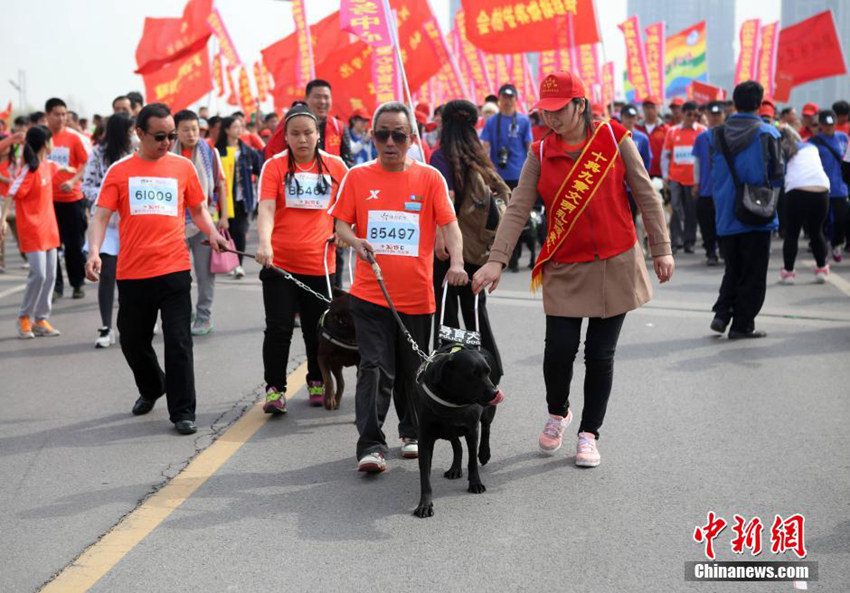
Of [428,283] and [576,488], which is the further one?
[428,283]

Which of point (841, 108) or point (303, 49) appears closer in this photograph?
point (841, 108)

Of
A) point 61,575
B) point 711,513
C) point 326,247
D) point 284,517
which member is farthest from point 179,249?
point 711,513

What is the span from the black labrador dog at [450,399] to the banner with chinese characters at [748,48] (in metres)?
24.6

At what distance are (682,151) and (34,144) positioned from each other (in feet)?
29.5

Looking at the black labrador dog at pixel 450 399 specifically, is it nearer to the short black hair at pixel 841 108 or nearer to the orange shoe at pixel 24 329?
the orange shoe at pixel 24 329

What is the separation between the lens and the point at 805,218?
1186 cm

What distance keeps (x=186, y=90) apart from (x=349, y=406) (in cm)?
1570

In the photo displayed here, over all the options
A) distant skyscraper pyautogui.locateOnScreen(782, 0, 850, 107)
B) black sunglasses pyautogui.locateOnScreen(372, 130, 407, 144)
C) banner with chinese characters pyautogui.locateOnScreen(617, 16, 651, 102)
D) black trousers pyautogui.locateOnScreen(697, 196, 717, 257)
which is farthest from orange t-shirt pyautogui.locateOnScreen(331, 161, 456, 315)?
distant skyscraper pyautogui.locateOnScreen(782, 0, 850, 107)

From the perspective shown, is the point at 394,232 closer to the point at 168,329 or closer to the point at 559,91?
the point at 559,91

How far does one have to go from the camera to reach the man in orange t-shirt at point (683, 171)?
15.0 meters

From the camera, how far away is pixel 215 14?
22.9 m

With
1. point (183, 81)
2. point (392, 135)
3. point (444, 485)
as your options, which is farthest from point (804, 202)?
point (183, 81)

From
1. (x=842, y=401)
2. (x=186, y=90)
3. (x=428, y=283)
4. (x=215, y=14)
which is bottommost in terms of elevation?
(x=842, y=401)

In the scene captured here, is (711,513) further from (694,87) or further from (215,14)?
(694,87)
